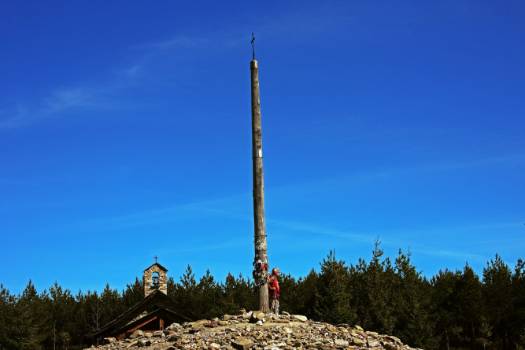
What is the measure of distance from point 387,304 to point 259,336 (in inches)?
1965

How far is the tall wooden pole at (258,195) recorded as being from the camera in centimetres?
2730

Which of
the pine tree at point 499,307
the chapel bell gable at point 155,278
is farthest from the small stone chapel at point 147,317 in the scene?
the pine tree at point 499,307

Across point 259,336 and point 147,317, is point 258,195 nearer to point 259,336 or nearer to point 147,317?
point 259,336

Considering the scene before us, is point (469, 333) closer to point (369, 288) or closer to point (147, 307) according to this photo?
point (369, 288)

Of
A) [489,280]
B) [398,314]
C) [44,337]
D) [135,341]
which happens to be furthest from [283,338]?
[44,337]

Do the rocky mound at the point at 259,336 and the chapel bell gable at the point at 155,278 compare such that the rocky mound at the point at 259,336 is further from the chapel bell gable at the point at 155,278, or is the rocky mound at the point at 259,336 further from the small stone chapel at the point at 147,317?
the chapel bell gable at the point at 155,278

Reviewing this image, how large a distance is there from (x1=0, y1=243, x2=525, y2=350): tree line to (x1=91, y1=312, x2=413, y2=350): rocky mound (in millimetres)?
38732

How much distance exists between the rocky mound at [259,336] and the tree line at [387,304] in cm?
3873

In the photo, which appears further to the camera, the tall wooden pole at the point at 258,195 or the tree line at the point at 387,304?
the tree line at the point at 387,304

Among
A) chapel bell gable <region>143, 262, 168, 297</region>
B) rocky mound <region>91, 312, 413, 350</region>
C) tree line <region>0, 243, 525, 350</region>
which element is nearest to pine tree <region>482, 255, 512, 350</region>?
tree line <region>0, 243, 525, 350</region>

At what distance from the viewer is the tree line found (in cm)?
6606

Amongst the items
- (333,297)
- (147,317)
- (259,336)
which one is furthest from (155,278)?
(259,336)

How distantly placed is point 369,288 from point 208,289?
97.8ft

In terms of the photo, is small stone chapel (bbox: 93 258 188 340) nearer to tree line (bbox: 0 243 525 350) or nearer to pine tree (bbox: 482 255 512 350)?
tree line (bbox: 0 243 525 350)
